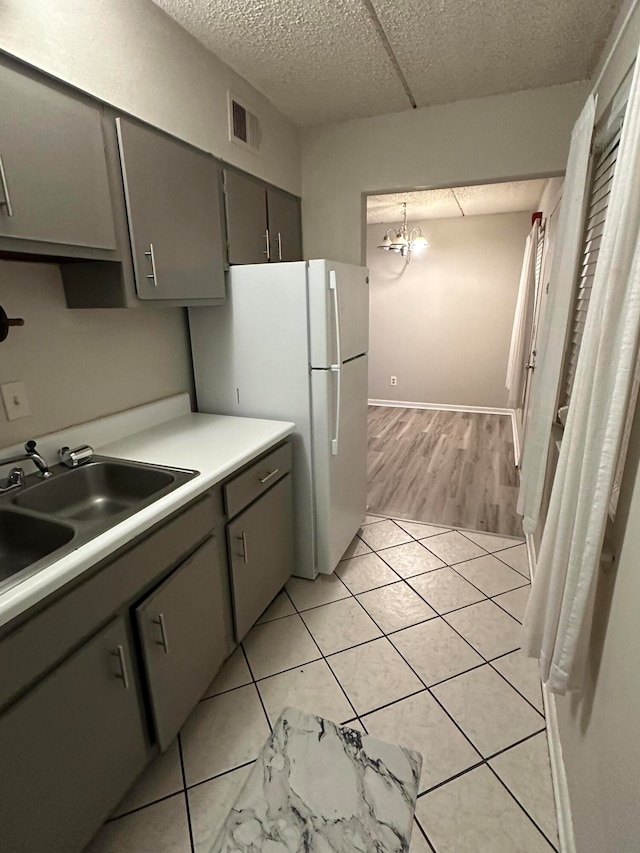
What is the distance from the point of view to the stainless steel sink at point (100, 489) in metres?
1.47

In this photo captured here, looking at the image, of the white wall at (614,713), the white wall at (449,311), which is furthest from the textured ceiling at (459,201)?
the white wall at (614,713)

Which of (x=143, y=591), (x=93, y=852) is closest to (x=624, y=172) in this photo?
(x=143, y=591)

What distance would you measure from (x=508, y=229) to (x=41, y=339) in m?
5.16

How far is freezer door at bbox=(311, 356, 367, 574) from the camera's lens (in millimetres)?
2066

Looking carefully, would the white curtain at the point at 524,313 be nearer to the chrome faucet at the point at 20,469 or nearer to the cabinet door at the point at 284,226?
the cabinet door at the point at 284,226

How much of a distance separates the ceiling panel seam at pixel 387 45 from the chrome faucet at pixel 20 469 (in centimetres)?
196

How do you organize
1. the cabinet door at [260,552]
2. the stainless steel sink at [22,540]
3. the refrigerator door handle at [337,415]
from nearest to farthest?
the stainless steel sink at [22,540] → the cabinet door at [260,552] → the refrigerator door handle at [337,415]

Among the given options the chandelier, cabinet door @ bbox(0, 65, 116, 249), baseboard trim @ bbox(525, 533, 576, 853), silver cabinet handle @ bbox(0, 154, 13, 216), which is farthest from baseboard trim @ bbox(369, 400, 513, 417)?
silver cabinet handle @ bbox(0, 154, 13, 216)

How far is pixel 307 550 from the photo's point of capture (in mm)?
2283

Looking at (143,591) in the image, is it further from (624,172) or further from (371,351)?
(371,351)

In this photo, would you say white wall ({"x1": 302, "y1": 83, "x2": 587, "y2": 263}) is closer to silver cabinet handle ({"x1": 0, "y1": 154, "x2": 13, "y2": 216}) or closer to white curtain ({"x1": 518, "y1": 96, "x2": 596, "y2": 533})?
white curtain ({"x1": 518, "y1": 96, "x2": 596, "y2": 533})

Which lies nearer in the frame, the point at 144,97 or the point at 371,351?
the point at 144,97

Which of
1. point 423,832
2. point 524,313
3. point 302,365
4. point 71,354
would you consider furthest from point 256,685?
point 524,313

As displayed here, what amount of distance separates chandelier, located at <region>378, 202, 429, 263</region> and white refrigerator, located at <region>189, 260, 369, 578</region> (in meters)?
2.56
